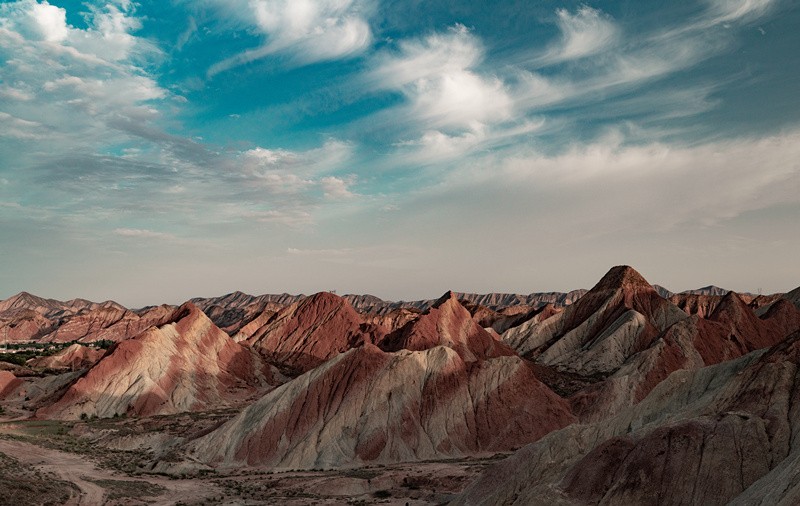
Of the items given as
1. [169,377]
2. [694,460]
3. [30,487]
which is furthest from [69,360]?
[694,460]

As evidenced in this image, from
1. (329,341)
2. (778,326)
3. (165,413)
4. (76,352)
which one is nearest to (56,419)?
(165,413)

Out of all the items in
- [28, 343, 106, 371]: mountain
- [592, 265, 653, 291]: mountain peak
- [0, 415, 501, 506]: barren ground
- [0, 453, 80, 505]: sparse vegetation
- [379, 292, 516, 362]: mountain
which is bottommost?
[0, 415, 501, 506]: barren ground

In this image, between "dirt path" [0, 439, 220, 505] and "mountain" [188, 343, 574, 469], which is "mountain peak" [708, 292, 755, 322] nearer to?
"mountain" [188, 343, 574, 469]

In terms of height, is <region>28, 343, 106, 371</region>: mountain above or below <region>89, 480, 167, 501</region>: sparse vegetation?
above

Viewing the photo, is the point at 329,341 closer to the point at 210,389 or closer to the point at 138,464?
the point at 210,389

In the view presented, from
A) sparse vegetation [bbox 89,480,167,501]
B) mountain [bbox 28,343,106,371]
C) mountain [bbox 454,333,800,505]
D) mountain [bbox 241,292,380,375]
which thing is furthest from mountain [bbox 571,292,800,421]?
mountain [bbox 28,343,106,371]

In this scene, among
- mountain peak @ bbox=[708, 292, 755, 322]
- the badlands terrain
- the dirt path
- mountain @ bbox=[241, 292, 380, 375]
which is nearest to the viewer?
the badlands terrain
